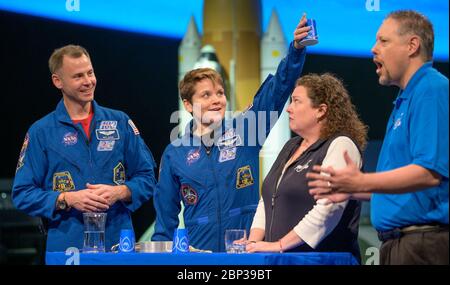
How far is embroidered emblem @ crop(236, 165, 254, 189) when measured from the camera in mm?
3475

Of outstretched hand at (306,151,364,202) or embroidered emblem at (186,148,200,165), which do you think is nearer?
outstretched hand at (306,151,364,202)

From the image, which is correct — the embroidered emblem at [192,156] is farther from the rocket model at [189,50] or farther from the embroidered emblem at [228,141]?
the rocket model at [189,50]

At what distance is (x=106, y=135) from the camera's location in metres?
3.65

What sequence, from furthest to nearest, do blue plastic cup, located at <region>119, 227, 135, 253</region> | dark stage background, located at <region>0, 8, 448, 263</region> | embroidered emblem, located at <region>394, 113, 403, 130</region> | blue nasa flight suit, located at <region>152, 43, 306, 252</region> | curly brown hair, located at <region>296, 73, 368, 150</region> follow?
dark stage background, located at <region>0, 8, 448, 263</region>
blue nasa flight suit, located at <region>152, 43, 306, 252</region>
curly brown hair, located at <region>296, 73, 368, 150</region>
blue plastic cup, located at <region>119, 227, 135, 253</region>
embroidered emblem, located at <region>394, 113, 403, 130</region>

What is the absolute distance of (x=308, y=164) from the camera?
9.66 ft

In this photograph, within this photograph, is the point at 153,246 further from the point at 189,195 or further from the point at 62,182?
the point at 62,182

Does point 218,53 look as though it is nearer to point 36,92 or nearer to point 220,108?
point 36,92

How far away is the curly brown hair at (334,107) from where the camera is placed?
3.04 metres

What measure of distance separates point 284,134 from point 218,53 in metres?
0.86

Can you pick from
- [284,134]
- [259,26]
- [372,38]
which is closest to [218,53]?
[259,26]

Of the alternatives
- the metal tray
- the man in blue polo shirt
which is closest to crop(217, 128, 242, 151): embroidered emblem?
the metal tray

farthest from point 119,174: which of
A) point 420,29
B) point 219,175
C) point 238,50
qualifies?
point 238,50

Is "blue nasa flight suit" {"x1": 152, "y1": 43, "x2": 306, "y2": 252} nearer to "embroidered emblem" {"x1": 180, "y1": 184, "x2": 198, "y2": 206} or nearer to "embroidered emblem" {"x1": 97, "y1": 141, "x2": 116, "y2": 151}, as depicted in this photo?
"embroidered emblem" {"x1": 180, "y1": 184, "x2": 198, "y2": 206}

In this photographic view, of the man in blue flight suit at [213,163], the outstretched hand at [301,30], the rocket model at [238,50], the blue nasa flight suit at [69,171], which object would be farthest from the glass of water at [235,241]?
the rocket model at [238,50]
